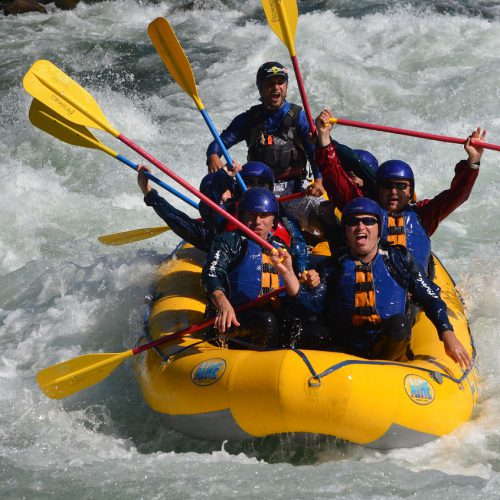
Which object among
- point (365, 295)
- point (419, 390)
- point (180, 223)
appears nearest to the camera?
point (419, 390)

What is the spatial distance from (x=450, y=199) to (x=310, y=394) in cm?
160

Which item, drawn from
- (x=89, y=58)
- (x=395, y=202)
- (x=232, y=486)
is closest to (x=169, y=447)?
(x=232, y=486)

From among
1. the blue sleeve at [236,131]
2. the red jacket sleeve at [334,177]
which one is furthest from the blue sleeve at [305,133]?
the red jacket sleeve at [334,177]

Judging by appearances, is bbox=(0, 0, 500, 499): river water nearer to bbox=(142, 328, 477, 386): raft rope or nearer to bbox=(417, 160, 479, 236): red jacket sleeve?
bbox=(142, 328, 477, 386): raft rope

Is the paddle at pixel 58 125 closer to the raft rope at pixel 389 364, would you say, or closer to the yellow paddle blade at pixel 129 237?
the yellow paddle blade at pixel 129 237

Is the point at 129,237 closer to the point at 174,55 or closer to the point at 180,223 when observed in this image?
the point at 180,223

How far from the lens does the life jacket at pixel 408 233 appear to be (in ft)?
15.1

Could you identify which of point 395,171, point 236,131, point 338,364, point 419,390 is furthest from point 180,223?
point 419,390

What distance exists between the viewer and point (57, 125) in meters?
5.20

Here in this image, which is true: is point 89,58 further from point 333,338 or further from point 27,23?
point 333,338

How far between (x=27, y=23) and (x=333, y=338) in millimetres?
10104

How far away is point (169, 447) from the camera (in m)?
4.14

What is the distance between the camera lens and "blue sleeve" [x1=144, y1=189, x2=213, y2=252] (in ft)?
16.3

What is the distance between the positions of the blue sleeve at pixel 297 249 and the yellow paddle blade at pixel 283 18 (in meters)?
1.30
